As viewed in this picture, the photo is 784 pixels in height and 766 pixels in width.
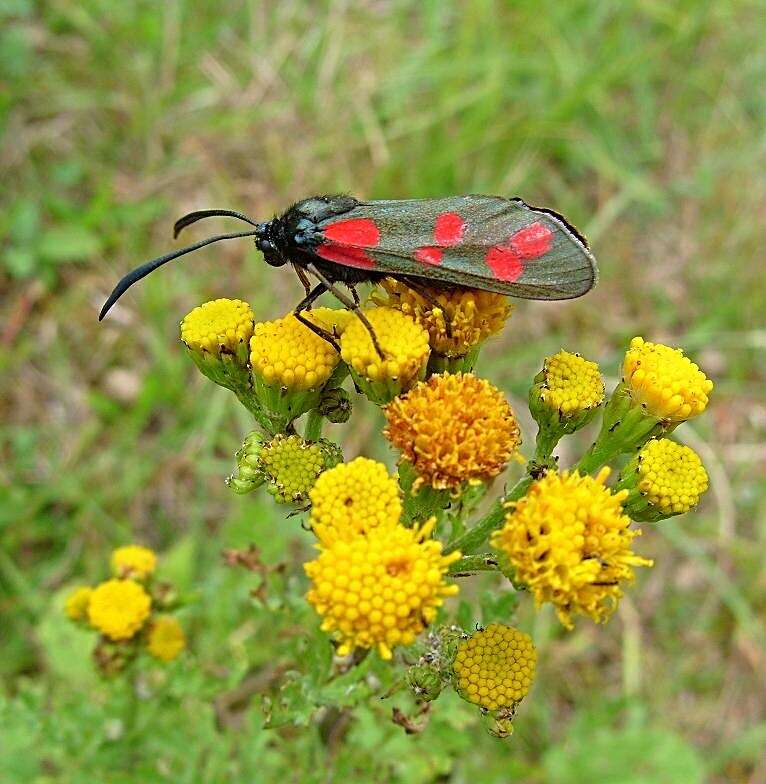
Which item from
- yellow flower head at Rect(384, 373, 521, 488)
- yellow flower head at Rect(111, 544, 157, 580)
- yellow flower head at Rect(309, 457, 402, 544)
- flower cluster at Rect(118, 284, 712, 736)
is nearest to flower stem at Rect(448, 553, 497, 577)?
flower cluster at Rect(118, 284, 712, 736)

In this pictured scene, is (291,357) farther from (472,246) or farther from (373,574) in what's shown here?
(373,574)

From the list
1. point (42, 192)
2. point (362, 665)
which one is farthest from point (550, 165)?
point (362, 665)

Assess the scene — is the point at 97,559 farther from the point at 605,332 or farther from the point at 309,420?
the point at 605,332

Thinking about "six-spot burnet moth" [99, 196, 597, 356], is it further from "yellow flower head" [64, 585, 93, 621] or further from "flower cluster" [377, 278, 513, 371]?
"yellow flower head" [64, 585, 93, 621]

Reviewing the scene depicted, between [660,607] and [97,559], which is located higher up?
[97,559]

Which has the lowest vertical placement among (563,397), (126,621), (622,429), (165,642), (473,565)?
(165,642)

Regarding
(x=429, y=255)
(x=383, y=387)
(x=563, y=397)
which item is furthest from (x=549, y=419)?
(x=429, y=255)

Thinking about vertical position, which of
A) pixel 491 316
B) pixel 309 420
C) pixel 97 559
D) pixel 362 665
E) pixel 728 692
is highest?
pixel 491 316
